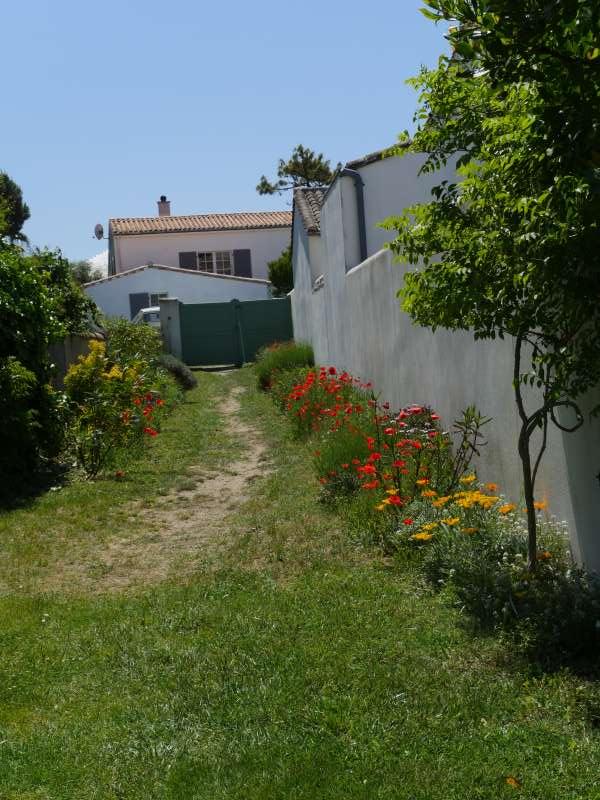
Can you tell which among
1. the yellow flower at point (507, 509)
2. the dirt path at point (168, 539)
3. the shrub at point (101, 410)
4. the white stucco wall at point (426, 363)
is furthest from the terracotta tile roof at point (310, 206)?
the yellow flower at point (507, 509)

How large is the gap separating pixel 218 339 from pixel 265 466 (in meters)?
17.1

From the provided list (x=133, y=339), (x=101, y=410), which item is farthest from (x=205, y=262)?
(x=101, y=410)

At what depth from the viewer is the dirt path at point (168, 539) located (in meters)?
6.86

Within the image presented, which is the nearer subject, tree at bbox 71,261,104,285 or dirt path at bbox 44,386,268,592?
dirt path at bbox 44,386,268,592

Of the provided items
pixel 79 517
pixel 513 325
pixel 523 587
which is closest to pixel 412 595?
pixel 523 587

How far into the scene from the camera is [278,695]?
4.45m

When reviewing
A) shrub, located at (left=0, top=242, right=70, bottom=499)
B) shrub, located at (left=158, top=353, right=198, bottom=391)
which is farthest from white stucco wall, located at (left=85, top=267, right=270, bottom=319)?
shrub, located at (left=0, top=242, right=70, bottom=499)

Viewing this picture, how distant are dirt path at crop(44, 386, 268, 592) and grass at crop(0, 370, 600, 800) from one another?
14.4 inches

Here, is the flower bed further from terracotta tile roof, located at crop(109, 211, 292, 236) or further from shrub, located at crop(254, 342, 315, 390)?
terracotta tile roof, located at crop(109, 211, 292, 236)

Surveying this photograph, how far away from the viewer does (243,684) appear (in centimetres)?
462

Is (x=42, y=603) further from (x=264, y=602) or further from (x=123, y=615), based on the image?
(x=264, y=602)

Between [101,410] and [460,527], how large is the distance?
20.5 feet

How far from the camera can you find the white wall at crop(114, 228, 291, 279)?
136 ft

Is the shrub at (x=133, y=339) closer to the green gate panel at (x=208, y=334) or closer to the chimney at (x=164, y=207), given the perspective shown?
the green gate panel at (x=208, y=334)
